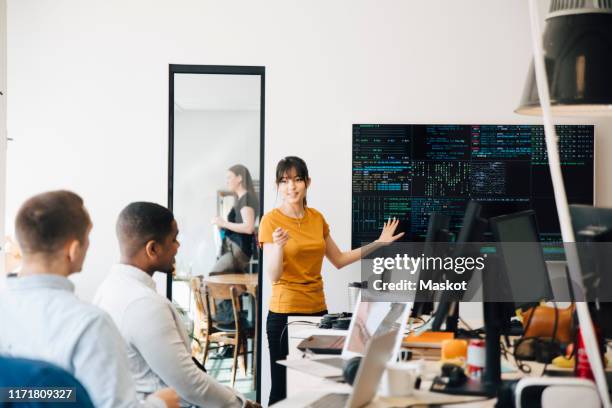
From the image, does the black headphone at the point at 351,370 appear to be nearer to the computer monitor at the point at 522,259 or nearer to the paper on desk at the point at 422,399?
the paper on desk at the point at 422,399

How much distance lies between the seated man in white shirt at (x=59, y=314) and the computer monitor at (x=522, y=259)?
1279mm

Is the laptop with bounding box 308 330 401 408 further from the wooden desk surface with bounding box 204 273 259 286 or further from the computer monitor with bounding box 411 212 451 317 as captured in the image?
the wooden desk surface with bounding box 204 273 259 286

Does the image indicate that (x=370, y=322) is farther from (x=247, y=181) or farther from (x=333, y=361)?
(x=247, y=181)

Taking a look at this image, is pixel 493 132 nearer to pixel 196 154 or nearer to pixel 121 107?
pixel 196 154

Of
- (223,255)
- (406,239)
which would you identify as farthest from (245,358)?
(406,239)

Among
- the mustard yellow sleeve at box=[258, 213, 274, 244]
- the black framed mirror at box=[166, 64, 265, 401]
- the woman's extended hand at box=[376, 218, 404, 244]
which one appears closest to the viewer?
the mustard yellow sleeve at box=[258, 213, 274, 244]

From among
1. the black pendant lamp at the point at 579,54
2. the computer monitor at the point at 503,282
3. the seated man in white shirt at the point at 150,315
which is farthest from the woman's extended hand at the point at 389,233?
the black pendant lamp at the point at 579,54

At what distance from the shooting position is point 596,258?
2307 mm

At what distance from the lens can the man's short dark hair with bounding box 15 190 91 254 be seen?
1.88 metres

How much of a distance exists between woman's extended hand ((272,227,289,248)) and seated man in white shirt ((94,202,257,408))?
3.74 ft

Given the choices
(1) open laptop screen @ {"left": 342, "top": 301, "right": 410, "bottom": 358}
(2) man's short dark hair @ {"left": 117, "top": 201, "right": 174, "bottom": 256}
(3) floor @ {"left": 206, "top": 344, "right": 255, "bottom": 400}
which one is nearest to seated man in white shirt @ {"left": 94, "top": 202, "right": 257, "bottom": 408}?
(2) man's short dark hair @ {"left": 117, "top": 201, "right": 174, "bottom": 256}

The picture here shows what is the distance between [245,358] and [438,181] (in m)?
1.80

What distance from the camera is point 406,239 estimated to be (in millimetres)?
4906

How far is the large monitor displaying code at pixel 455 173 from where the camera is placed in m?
4.88
